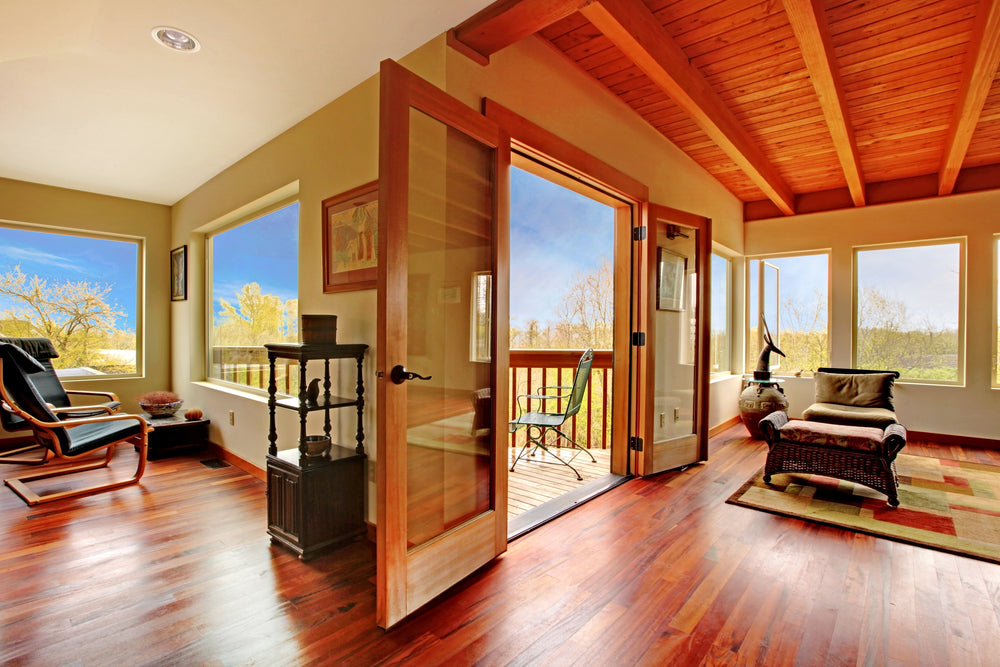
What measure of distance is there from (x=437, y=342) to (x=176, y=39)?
2.01 metres

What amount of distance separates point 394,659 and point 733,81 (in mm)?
3769

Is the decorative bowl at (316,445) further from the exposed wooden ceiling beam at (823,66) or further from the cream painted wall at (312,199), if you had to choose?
the exposed wooden ceiling beam at (823,66)

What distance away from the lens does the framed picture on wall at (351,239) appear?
8.44ft

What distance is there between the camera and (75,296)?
4.74 m

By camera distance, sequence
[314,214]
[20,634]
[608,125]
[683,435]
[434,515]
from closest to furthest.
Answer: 1. [20,634]
2. [434,515]
3. [314,214]
4. [608,125]
5. [683,435]

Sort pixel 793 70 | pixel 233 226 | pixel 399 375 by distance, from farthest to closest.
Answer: pixel 233 226, pixel 793 70, pixel 399 375

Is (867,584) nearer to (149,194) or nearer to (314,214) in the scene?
(314,214)

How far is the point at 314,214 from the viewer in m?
3.00

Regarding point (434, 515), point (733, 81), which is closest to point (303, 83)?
point (434, 515)

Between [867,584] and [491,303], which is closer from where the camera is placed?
[867,584]

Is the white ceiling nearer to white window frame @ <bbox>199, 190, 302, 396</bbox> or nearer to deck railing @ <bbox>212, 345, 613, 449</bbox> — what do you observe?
white window frame @ <bbox>199, 190, 302, 396</bbox>

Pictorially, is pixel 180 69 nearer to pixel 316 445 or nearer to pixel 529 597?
pixel 316 445

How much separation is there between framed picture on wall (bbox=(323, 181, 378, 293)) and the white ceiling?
678 millimetres

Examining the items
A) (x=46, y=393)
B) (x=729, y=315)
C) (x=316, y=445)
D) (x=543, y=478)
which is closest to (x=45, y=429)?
(x=46, y=393)
